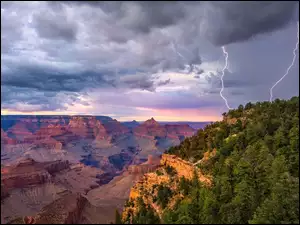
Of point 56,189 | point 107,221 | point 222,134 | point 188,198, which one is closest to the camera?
point 107,221

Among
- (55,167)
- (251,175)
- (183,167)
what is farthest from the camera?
(55,167)

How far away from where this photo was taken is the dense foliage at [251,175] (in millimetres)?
30750

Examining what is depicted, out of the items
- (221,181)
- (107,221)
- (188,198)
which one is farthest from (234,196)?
(107,221)

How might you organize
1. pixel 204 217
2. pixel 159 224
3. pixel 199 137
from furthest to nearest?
1. pixel 199 137
2. pixel 204 217
3. pixel 159 224

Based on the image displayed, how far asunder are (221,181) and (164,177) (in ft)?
30.3

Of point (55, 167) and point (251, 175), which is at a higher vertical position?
point (251, 175)

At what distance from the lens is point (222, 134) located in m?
48.0

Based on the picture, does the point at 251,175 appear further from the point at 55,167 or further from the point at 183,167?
the point at 55,167

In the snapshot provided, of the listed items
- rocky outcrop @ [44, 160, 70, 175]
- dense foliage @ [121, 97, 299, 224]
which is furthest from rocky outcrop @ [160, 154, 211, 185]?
rocky outcrop @ [44, 160, 70, 175]

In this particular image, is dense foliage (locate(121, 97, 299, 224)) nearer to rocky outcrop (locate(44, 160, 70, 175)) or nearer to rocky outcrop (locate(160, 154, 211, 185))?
rocky outcrop (locate(160, 154, 211, 185))

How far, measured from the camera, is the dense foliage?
3075 centimetres

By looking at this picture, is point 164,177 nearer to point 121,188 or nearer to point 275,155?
point 275,155

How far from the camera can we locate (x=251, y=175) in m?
35.9

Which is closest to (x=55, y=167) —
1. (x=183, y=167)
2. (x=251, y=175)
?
(x=183, y=167)
